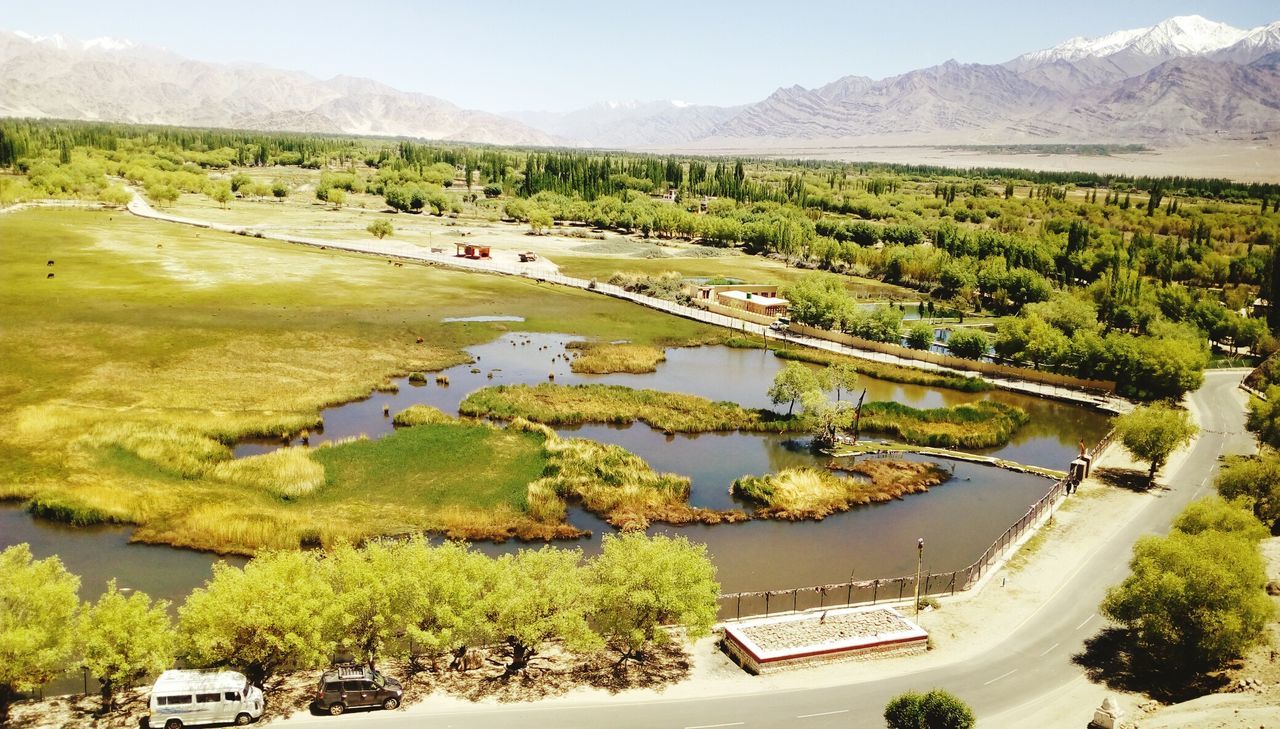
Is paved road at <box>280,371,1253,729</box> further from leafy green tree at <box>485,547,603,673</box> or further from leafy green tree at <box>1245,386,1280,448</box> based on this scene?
leafy green tree at <box>1245,386,1280,448</box>

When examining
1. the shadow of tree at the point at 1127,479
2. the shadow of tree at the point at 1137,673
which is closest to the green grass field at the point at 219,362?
the shadow of tree at the point at 1137,673

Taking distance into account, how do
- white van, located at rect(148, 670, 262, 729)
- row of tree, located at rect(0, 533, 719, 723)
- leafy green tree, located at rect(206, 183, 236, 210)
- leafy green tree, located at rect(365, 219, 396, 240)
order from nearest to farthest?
white van, located at rect(148, 670, 262, 729)
row of tree, located at rect(0, 533, 719, 723)
leafy green tree, located at rect(365, 219, 396, 240)
leafy green tree, located at rect(206, 183, 236, 210)

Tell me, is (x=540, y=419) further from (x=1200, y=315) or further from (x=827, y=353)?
(x=1200, y=315)

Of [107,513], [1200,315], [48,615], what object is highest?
[1200,315]

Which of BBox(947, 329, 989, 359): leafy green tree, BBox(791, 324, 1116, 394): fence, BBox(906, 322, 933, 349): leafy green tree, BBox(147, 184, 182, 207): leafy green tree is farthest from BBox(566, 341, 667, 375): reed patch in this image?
BBox(147, 184, 182, 207): leafy green tree

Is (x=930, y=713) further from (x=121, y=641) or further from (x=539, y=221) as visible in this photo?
(x=539, y=221)

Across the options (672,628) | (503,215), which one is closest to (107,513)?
(672,628)
